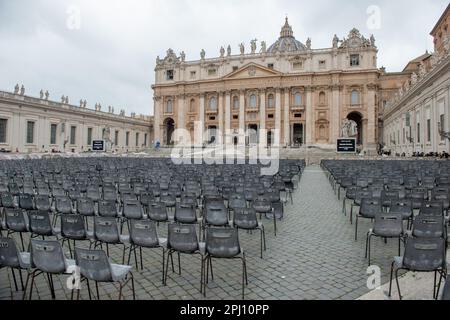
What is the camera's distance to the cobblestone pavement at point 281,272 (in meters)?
4.46

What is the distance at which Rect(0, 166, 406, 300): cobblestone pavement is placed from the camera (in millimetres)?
4457

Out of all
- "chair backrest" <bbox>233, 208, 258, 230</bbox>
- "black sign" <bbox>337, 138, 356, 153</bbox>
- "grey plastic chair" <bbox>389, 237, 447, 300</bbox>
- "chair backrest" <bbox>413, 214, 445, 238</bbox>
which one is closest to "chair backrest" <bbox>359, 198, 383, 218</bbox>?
"chair backrest" <bbox>413, 214, 445, 238</bbox>

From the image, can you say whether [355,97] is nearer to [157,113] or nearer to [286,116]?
[286,116]

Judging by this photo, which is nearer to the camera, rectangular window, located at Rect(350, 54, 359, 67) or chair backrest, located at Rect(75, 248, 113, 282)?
chair backrest, located at Rect(75, 248, 113, 282)

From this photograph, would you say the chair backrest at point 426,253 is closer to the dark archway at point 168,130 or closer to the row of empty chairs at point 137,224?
the row of empty chairs at point 137,224

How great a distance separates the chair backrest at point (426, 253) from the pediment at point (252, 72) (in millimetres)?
62080

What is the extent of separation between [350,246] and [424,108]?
3154cm

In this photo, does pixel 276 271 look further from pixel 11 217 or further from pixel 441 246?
pixel 11 217

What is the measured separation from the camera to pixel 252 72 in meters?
64.6

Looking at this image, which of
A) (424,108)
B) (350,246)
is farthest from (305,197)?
(424,108)

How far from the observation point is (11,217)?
245 inches

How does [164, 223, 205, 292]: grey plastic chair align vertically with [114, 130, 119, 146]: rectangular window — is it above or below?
below

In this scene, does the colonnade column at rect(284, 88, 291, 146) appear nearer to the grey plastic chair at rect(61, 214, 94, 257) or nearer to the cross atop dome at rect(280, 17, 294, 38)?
the cross atop dome at rect(280, 17, 294, 38)

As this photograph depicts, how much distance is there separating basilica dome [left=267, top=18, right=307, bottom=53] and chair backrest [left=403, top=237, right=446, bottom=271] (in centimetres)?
7740
